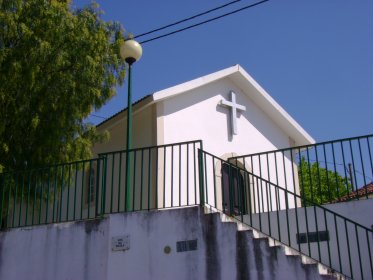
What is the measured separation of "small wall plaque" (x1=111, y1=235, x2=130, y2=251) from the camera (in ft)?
28.2

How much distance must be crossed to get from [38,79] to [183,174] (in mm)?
3796

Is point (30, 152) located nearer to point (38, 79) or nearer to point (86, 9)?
point (38, 79)

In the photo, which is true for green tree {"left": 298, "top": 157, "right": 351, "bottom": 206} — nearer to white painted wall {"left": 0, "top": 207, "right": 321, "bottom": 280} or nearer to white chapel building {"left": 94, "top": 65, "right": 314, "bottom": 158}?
white chapel building {"left": 94, "top": 65, "right": 314, "bottom": 158}

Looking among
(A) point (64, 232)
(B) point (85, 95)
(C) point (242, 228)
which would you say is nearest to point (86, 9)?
(B) point (85, 95)

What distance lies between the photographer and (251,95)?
14914 mm

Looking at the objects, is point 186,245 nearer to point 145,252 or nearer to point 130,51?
point 145,252

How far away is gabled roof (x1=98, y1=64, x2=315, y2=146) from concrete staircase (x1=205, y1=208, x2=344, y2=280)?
438 centimetres

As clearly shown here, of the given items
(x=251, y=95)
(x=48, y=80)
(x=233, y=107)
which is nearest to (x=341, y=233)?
(x=233, y=107)

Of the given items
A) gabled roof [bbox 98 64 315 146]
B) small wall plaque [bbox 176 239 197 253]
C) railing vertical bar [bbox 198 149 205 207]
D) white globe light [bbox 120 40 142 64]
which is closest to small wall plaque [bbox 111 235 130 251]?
small wall plaque [bbox 176 239 197 253]

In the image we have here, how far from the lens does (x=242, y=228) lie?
8.18 m

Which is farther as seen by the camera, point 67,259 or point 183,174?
point 183,174

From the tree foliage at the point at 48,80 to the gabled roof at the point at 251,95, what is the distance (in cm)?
130

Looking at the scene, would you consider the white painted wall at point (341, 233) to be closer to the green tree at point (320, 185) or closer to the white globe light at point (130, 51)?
the green tree at point (320, 185)

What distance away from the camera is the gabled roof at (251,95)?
39.6 ft
